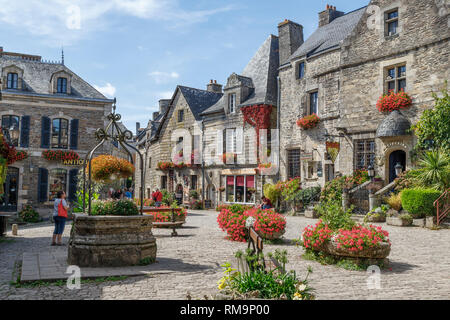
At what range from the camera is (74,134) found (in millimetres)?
22047

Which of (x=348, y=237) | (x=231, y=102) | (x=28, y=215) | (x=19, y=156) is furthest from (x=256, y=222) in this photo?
(x=231, y=102)

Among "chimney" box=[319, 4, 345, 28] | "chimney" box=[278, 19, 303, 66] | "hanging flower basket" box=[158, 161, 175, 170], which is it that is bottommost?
"hanging flower basket" box=[158, 161, 175, 170]

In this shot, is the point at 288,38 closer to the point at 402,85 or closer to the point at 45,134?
the point at 402,85

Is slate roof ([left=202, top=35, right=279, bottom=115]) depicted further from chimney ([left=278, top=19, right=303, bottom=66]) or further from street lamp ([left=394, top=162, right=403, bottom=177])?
street lamp ([left=394, top=162, right=403, bottom=177])

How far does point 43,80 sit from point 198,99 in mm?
11599

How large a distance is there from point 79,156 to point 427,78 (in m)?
17.3

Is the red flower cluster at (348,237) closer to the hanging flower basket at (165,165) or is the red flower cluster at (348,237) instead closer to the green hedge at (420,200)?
the green hedge at (420,200)

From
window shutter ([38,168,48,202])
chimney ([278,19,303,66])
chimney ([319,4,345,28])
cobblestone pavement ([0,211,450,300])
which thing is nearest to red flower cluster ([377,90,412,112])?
cobblestone pavement ([0,211,450,300])

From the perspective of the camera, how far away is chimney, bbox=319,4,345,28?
2431cm

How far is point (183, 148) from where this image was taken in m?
30.6

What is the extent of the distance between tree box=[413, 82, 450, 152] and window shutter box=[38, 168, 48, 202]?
59.0 feet

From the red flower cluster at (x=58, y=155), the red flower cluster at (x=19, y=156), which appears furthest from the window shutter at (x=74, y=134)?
the red flower cluster at (x=19, y=156)

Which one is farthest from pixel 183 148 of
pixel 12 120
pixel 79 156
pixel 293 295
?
pixel 293 295

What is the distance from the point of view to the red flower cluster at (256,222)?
10328 millimetres
